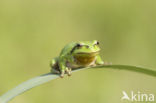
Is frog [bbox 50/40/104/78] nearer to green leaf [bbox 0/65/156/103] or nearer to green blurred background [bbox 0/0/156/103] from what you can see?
green leaf [bbox 0/65/156/103]

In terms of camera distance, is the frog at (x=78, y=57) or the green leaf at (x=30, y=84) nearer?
the green leaf at (x=30, y=84)

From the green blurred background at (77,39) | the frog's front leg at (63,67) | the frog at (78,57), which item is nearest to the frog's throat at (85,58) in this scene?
the frog at (78,57)

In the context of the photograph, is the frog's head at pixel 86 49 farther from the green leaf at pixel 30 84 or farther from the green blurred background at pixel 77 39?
the green blurred background at pixel 77 39

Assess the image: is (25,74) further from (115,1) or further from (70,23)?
(115,1)

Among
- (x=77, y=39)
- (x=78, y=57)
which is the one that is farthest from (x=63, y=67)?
(x=77, y=39)

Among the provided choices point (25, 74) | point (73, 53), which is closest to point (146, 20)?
point (25, 74)

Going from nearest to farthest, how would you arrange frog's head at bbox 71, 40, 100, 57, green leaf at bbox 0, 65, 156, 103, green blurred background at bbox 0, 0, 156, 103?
green leaf at bbox 0, 65, 156, 103 < frog's head at bbox 71, 40, 100, 57 < green blurred background at bbox 0, 0, 156, 103

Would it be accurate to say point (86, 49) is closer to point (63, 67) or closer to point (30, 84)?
point (63, 67)

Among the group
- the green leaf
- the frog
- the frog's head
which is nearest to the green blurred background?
the frog
